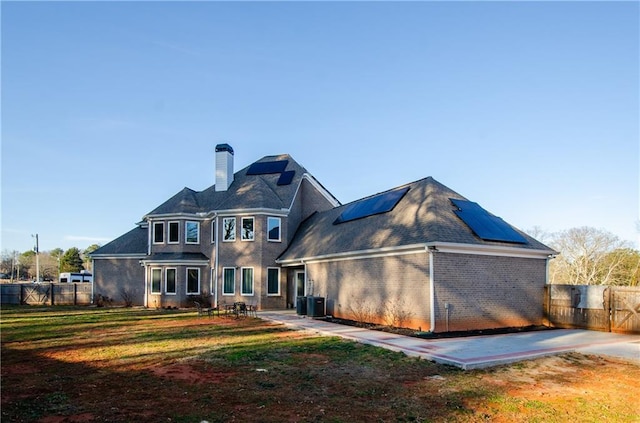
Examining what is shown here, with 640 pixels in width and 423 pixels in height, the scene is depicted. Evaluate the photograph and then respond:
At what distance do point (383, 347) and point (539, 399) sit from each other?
16.6 ft

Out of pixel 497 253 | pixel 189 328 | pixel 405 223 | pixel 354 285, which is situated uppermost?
pixel 405 223

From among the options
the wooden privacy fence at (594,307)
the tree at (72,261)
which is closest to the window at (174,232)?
the wooden privacy fence at (594,307)

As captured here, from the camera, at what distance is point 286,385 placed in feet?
27.8

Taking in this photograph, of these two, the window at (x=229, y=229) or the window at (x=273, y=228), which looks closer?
the window at (x=273, y=228)

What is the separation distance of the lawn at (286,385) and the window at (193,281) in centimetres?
1466

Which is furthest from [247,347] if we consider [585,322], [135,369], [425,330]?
[585,322]

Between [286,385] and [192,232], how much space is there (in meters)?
22.8

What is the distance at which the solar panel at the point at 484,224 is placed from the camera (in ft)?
54.0

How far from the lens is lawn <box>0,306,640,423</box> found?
22.3 feet

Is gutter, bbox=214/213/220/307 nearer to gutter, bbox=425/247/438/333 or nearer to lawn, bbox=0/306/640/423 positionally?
lawn, bbox=0/306/640/423

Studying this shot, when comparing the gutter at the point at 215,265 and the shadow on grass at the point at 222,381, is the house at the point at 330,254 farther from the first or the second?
the shadow on grass at the point at 222,381

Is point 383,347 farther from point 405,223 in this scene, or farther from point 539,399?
point 405,223

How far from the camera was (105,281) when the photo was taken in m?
32.0

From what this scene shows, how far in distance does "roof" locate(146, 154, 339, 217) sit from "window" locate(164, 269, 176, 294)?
3.92 meters
